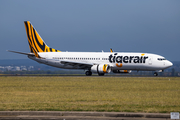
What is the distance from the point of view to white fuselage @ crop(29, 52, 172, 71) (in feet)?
185

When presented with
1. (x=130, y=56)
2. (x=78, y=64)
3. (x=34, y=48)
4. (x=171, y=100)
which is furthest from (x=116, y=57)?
(x=171, y=100)

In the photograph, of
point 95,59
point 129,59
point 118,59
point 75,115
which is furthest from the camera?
point 95,59

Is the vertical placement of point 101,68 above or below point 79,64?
below

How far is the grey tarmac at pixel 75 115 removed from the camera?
15.3m

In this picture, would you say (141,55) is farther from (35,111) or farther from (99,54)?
(35,111)

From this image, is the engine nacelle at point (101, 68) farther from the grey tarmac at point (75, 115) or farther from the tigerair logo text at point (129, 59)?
the grey tarmac at point (75, 115)

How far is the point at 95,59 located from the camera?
198 ft

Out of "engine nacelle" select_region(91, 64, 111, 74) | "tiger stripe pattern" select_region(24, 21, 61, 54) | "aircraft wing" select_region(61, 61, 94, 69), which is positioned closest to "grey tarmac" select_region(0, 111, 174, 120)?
"engine nacelle" select_region(91, 64, 111, 74)

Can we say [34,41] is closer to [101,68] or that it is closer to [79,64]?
[79,64]

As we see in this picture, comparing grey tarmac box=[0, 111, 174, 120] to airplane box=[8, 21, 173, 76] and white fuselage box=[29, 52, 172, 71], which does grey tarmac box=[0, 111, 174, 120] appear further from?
white fuselage box=[29, 52, 172, 71]

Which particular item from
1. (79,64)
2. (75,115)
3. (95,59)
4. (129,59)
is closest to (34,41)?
(79,64)

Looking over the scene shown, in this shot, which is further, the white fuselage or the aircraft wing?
the aircraft wing

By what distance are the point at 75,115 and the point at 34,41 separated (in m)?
52.6

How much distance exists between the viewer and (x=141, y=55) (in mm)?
57094
